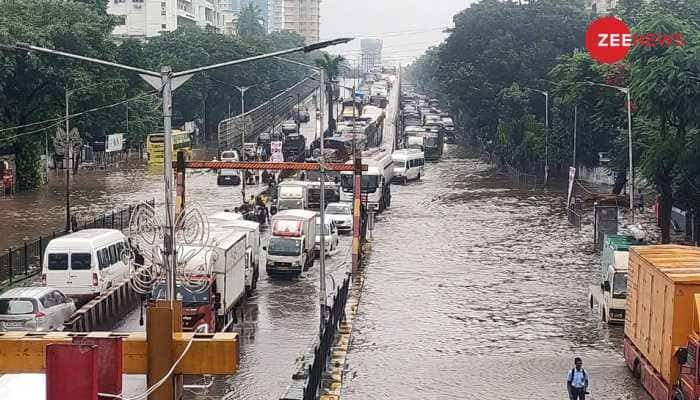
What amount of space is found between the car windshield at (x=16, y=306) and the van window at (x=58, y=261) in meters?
3.46

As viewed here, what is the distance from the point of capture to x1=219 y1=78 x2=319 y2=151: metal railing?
235 ft

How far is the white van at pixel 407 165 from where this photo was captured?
60000mm

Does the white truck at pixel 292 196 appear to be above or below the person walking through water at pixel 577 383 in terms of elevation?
above

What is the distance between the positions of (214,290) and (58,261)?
4867 mm

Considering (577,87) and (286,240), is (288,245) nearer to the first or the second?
(286,240)

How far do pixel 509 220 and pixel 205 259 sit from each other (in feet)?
83.4

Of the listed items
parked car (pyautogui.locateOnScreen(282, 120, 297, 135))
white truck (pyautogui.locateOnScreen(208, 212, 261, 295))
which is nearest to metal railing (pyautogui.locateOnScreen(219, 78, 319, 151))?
parked car (pyautogui.locateOnScreen(282, 120, 297, 135))

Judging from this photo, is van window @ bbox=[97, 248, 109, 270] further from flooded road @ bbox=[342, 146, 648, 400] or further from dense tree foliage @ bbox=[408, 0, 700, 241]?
dense tree foliage @ bbox=[408, 0, 700, 241]

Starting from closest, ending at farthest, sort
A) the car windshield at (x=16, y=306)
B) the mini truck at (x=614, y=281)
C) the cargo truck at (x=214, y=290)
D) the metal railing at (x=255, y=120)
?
the car windshield at (x=16, y=306) → the cargo truck at (x=214, y=290) → the mini truck at (x=614, y=281) → the metal railing at (x=255, y=120)

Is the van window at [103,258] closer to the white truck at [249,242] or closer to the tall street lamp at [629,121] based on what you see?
the white truck at [249,242]

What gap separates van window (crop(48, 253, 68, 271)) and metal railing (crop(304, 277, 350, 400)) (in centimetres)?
674

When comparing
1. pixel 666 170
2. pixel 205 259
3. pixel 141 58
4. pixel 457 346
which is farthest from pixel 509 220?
pixel 141 58

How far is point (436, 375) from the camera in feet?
66.8

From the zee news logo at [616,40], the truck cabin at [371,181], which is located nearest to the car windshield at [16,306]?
the zee news logo at [616,40]
